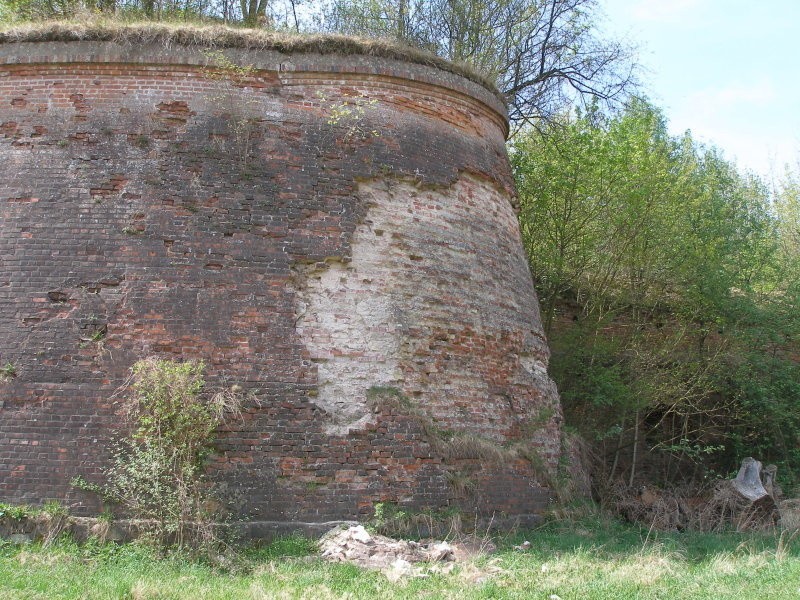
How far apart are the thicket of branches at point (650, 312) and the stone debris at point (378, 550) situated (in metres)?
5.63

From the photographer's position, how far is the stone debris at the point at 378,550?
679cm

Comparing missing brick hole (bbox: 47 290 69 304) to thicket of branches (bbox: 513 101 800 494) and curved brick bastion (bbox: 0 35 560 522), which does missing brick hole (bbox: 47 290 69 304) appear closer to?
curved brick bastion (bbox: 0 35 560 522)

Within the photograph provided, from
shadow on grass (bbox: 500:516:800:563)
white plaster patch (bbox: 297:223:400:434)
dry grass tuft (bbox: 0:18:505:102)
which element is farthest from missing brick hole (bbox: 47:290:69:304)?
shadow on grass (bbox: 500:516:800:563)

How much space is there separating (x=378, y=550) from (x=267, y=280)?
2897mm

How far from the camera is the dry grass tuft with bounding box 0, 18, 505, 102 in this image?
8.69 metres

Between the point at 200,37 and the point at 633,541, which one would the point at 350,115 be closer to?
the point at 200,37

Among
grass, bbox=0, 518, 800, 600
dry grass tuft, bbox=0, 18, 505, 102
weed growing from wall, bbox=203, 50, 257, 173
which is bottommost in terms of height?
grass, bbox=0, 518, 800, 600

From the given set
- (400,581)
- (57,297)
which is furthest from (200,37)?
(400,581)

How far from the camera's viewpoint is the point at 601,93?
16.1 meters

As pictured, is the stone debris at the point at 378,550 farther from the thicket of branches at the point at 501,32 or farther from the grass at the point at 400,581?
the thicket of branches at the point at 501,32

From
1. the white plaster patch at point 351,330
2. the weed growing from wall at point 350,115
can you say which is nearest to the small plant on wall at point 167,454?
the white plaster patch at point 351,330

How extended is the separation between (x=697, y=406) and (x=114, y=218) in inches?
377

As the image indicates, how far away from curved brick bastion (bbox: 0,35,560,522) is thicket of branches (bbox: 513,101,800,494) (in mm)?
3963

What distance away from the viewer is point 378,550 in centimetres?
696
